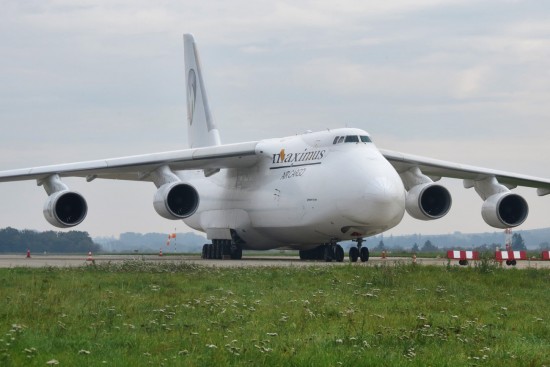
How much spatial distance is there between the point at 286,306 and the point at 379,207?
13.8 meters

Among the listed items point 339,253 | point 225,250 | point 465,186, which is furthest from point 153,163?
point 465,186

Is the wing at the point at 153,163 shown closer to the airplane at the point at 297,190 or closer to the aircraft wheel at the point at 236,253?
the airplane at the point at 297,190

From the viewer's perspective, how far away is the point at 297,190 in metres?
29.9

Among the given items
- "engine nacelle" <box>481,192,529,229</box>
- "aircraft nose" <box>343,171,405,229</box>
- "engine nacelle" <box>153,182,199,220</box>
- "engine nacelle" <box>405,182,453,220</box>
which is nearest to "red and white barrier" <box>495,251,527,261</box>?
"engine nacelle" <box>481,192,529,229</box>

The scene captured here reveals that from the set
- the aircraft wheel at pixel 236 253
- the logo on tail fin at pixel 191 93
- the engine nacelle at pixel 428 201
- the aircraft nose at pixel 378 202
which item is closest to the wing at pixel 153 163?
the aircraft wheel at pixel 236 253

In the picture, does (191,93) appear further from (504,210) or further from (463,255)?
(463,255)

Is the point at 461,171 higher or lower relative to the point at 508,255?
higher

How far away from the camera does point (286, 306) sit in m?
13.3

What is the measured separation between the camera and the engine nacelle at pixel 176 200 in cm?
2992

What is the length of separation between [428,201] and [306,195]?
491cm

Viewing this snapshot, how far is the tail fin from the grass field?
2057 cm

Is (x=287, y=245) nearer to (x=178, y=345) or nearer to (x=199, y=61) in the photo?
(x=199, y=61)

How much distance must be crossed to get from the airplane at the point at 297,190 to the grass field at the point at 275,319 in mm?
8478

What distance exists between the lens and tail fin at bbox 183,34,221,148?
130 ft
